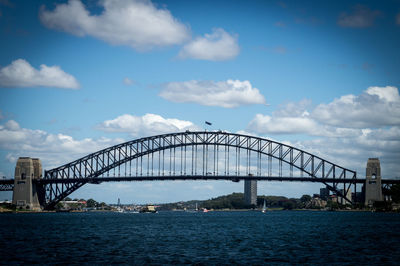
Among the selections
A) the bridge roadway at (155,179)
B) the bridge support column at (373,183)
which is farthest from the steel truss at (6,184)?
the bridge support column at (373,183)

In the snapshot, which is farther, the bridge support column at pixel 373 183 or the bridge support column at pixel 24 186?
Result: the bridge support column at pixel 373 183

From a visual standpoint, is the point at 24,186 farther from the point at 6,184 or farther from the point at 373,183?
the point at 373,183

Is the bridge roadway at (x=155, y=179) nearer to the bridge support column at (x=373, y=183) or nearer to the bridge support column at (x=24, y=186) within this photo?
the bridge support column at (x=24, y=186)

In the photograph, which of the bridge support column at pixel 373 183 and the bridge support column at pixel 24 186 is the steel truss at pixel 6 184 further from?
the bridge support column at pixel 373 183

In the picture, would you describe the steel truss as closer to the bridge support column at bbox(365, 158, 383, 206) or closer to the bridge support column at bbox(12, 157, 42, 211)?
the bridge support column at bbox(12, 157, 42, 211)

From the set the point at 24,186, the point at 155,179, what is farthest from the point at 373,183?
the point at 24,186

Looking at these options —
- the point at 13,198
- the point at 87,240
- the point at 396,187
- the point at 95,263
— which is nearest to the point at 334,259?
the point at 95,263

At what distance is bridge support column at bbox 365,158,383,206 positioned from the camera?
152 m

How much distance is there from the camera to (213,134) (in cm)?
13850

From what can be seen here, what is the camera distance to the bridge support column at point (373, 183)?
151625 millimetres

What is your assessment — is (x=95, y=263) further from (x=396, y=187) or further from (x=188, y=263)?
(x=396, y=187)

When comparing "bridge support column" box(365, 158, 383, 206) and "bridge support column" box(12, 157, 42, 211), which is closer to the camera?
"bridge support column" box(12, 157, 42, 211)

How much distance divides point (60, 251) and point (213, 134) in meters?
97.1

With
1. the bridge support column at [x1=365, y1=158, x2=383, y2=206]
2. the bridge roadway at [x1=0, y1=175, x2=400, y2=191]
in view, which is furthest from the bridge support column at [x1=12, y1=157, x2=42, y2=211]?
the bridge support column at [x1=365, y1=158, x2=383, y2=206]
